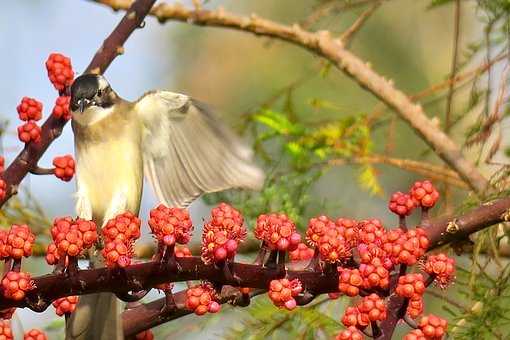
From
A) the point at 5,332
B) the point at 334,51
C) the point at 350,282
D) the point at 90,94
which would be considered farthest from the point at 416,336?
the point at 90,94

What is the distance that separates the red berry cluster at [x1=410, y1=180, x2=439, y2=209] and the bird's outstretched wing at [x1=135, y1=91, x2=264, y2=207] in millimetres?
1206

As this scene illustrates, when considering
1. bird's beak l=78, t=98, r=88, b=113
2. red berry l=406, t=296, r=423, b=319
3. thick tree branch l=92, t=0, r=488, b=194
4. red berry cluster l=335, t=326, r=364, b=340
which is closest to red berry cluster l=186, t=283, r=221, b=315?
red berry cluster l=335, t=326, r=364, b=340

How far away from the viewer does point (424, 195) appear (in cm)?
213

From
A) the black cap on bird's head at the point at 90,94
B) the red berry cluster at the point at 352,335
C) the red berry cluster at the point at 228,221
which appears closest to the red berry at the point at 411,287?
the red berry cluster at the point at 352,335

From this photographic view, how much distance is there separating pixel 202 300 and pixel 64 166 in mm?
875

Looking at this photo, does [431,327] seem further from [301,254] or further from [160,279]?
[160,279]

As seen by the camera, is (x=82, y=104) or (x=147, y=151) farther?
(x=147, y=151)

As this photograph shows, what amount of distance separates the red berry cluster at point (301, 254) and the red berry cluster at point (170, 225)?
0.25m

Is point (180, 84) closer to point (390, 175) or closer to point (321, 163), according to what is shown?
point (390, 175)

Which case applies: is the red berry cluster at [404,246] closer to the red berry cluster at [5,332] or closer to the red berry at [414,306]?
the red berry at [414,306]

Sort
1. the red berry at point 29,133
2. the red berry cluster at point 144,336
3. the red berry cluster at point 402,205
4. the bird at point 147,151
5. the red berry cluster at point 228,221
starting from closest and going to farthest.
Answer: the red berry cluster at point 228,221, the red berry cluster at point 402,205, the red berry cluster at point 144,336, the red berry at point 29,133, the bird at point 147,151

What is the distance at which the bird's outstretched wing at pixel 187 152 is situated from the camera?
3.50 m

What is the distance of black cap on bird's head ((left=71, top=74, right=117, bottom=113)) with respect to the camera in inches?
135

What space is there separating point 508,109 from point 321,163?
2.38ft
